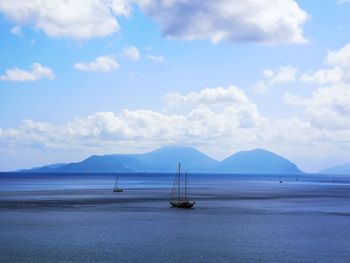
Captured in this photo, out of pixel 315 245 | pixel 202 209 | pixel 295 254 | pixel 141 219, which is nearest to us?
pixel 295 254

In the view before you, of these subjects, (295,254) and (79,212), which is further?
(79,212)

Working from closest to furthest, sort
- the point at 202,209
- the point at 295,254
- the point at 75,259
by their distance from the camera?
1. the point at 75,259
2. the point at 295,254
3. the point at 202,209

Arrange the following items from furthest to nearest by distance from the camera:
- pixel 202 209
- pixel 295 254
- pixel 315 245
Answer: pixel 202 209 → pixel 315 245 → pixel 295 254

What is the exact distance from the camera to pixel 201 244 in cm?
6619

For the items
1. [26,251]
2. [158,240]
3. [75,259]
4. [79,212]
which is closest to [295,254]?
[158,240]

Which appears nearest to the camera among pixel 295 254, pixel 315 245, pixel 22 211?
pixel 295 254

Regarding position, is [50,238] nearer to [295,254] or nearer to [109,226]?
[109,226]

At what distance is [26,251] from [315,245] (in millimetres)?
37841

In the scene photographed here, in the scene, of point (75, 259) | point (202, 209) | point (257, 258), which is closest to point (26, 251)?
point (75, 259)

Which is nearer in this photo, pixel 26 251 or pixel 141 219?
pixel 26 251

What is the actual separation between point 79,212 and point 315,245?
190ft

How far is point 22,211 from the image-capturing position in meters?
108

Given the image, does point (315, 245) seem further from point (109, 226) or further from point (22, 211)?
point (22, 211)

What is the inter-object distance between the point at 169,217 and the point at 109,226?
1941 cm
